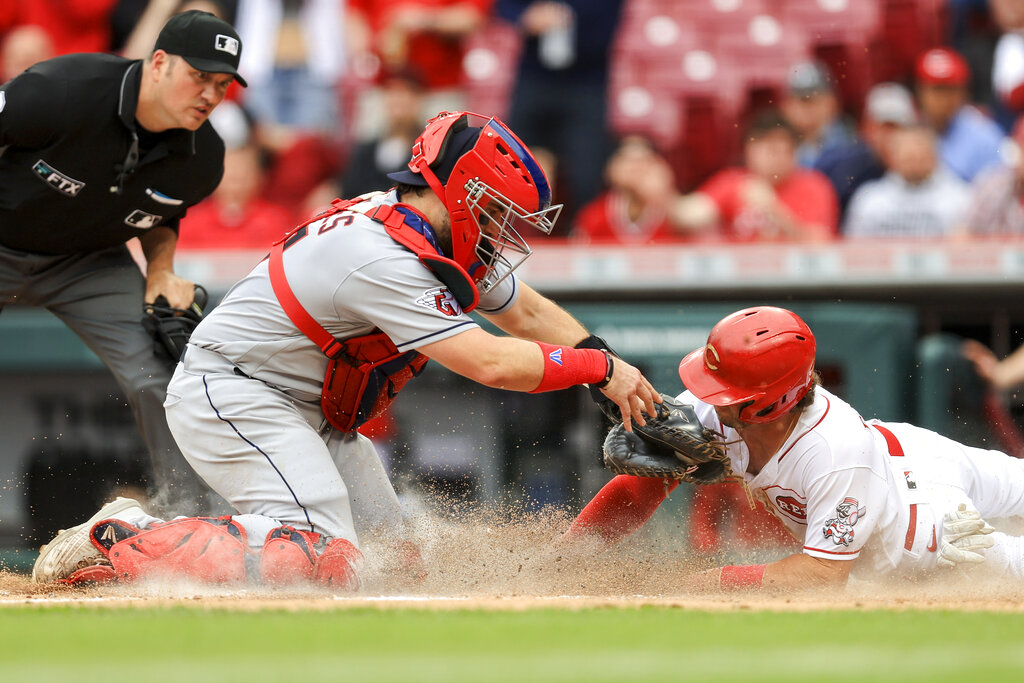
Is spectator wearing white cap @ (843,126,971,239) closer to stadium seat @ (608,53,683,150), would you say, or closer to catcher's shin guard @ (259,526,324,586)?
stadium seat @ (608,53,683,150)

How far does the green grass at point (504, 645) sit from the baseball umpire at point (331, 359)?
645 millimetres

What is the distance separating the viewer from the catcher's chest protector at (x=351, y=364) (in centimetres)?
436

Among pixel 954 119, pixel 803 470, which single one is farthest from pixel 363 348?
pixel 954 119

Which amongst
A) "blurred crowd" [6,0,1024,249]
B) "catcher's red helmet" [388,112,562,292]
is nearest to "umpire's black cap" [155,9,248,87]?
"catcher's red helmet" [388,112,562,292]

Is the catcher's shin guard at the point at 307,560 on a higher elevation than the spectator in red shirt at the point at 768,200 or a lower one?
lower

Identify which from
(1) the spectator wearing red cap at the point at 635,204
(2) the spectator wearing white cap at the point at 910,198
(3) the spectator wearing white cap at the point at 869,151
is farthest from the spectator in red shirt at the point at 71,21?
(2) the spectator wearing white cap at the point at 910,198

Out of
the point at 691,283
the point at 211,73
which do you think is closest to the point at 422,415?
the point at 691,283

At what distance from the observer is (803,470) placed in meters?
4.42

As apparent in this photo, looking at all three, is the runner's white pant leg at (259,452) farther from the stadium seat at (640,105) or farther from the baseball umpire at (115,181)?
the stadium seat at (640,105)

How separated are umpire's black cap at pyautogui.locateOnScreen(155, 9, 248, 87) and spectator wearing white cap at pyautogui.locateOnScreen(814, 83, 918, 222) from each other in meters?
4.83

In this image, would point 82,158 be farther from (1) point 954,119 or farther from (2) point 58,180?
(1) point 954,119

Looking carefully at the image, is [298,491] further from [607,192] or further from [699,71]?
[699,71]

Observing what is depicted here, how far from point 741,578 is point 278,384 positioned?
1848 mm

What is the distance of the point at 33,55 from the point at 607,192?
442 cm
